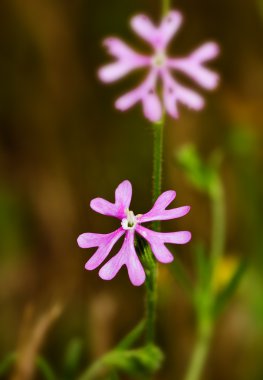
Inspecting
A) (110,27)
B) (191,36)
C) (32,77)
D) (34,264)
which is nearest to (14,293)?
(34,264)

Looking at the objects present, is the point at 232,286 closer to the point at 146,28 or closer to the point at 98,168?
the point at 146,28

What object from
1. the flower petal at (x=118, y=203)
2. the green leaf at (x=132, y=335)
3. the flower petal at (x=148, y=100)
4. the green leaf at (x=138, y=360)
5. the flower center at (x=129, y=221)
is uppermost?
the flower petal at (x=148, y=100)

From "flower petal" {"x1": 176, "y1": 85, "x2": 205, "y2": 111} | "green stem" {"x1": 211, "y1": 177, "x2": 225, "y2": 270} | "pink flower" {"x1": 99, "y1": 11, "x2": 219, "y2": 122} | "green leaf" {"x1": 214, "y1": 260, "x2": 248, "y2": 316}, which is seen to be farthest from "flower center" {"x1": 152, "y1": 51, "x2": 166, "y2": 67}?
"green leaf" {"x1": 214, "y1": 260, "x2": 248, "y2": 316}

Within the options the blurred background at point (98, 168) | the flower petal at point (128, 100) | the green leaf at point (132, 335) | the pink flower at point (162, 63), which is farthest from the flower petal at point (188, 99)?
the blurred background at point (98, 168)

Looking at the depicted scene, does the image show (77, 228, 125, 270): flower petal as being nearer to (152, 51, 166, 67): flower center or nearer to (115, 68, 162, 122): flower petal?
(115, 68, 162, 122): flower petal

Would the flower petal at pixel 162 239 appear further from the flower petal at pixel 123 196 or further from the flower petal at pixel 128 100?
the flower petal at pixel 128 100

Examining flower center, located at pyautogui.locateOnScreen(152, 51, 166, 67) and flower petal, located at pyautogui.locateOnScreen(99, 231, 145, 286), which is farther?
flower center, located at pyautogui.locateOnScreen(152, 51, 166, 67)

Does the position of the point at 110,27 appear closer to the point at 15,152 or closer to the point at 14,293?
the point at 15,152

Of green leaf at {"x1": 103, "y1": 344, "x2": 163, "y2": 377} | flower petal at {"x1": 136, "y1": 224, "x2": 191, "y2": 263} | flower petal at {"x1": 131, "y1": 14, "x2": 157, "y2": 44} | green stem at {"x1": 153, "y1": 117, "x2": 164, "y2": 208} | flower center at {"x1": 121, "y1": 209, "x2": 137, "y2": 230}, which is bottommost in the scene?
green leaf at {"x1": 103, "y1": 344, "x2": 163, "y2": 377}
